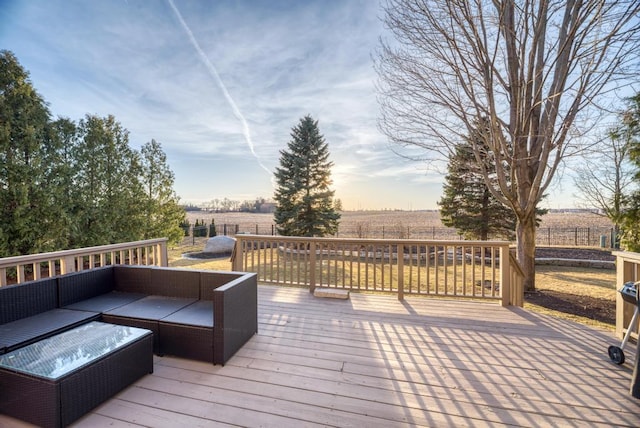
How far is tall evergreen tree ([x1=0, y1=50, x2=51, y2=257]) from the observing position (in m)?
5.61

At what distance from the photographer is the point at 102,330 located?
2109mm

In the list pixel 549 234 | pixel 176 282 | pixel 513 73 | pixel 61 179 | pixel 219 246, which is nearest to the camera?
pixel 176 282

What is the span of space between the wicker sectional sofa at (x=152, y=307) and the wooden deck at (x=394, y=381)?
0.63 feet

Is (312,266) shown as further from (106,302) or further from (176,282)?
(106,302)

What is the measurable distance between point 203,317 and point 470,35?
5.56m

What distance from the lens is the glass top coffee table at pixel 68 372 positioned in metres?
1.52

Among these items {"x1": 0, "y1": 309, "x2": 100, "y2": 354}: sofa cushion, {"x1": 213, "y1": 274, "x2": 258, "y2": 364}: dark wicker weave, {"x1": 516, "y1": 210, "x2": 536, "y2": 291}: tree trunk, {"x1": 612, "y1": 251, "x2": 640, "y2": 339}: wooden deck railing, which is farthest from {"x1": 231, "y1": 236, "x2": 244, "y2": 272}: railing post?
{"x1": 516, "y1": 210, "x2": 536, "y2": 291}: tree trunk

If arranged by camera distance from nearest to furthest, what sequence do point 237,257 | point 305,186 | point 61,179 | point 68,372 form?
point 68,372
point 237,257
point 61,179
point 305,186

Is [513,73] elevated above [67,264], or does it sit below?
above

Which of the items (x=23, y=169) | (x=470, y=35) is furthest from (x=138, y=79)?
(x=470, y=35)

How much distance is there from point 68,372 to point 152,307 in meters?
1.06

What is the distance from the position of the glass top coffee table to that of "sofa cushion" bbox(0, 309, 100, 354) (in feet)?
0.31

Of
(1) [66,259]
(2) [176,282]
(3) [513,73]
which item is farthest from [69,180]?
(3) [513,73]

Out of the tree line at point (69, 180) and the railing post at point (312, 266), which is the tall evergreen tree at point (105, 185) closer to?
the tree line at point (69, 180)
